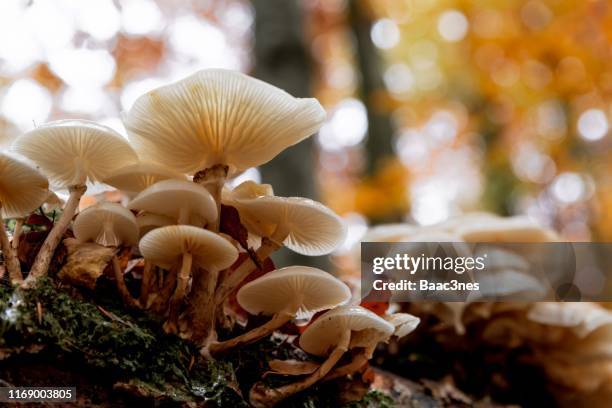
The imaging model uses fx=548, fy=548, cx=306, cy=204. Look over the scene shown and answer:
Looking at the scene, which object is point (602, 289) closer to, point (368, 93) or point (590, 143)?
point (590, 143)

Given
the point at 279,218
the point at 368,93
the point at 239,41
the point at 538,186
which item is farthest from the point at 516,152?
the point at 279,218

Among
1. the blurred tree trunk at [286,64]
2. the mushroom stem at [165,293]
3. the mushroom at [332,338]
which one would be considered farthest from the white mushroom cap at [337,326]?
the blurred tree trunk at [286,64]

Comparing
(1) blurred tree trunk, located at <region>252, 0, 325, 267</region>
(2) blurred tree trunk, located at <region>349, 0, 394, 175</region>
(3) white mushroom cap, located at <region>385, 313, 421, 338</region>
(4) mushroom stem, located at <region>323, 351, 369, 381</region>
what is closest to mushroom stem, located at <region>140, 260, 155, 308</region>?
(4) mushroom stem, located at <region>323, 351, 369, 381</region>

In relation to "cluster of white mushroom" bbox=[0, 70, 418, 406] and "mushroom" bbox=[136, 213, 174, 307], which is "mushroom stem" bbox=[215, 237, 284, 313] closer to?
"cluster of white mushroom" bbox=[0, 70, 418, 406]

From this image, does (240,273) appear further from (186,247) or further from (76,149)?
(76,149)

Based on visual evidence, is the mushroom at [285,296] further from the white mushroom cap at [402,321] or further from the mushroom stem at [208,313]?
the white mushroom cap at [402,321]

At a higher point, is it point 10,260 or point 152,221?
point 152,221

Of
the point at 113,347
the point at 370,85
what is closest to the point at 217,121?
the point at 113,347
